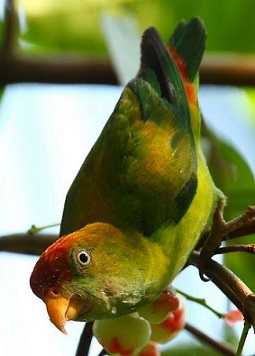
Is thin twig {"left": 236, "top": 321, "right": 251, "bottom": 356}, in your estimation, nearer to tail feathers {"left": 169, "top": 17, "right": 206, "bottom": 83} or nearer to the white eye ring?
the white eye ring

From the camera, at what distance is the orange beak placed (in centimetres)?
118

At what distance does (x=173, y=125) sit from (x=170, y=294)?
411 millimetres

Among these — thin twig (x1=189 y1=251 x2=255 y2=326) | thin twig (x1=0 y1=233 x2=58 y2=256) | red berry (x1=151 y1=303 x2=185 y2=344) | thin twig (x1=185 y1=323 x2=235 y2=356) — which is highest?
thin twig (x1=189 y1=251 x2=255 y2=326)

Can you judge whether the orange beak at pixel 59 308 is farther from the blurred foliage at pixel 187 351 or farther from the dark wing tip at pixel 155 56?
the dark wing tip at pixel 155 56

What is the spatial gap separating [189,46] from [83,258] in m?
0.89

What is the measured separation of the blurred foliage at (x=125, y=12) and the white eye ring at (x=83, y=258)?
1144 mm

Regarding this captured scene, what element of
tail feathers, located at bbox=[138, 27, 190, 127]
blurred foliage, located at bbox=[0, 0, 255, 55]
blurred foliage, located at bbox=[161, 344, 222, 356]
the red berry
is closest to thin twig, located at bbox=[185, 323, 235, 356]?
the red berry

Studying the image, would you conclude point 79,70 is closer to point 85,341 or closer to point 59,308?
point 85,341

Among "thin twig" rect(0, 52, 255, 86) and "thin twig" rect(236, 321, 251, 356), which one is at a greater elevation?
"thin twig" rect(0, 52, 255, 86)

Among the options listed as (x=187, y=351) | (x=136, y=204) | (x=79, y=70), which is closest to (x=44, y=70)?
(x=79, y=70)

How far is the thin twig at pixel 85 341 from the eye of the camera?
1407mm

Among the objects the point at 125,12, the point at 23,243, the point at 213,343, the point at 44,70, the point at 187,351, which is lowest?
the point at 187,351

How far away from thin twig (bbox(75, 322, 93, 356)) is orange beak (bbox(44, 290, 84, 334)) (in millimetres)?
187

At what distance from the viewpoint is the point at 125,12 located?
2.24m
